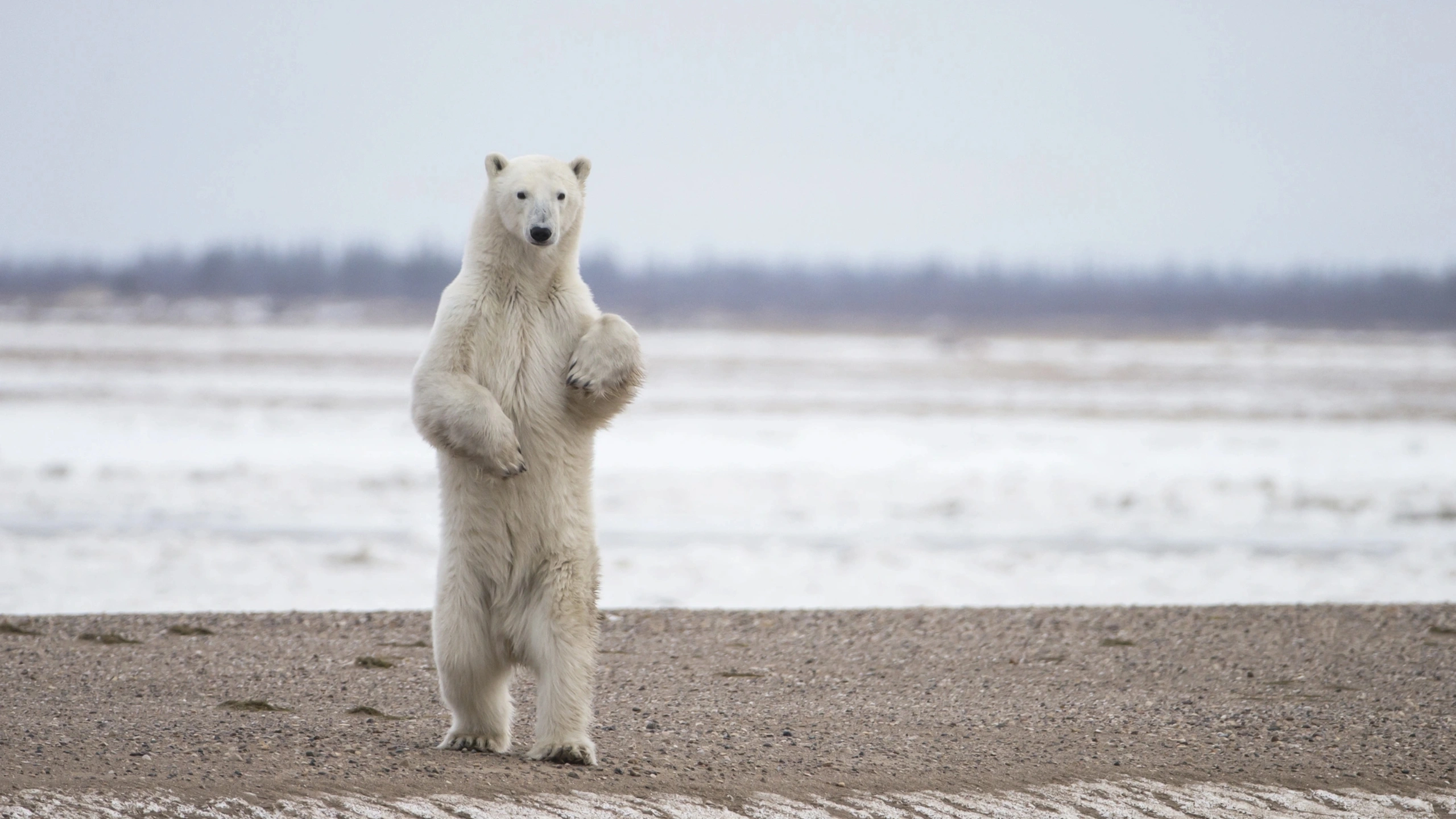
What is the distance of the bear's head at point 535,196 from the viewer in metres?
4.57

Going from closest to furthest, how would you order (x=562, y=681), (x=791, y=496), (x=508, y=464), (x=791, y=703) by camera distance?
(x=508, y=464)
(x=562, y=681)
(x=791, y=703)
(x=791, y=496)

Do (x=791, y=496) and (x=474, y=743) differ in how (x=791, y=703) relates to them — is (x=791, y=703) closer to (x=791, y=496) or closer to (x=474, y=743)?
(x=474, y=743)

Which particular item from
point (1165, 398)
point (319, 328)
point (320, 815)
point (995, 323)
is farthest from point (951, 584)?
point (995, 323)

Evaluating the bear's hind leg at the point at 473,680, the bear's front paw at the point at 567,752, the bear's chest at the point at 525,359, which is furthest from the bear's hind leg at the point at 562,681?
the bear's chest at the point at 525,359

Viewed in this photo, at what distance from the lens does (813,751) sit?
207 inches

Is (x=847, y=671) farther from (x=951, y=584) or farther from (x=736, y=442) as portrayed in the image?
(x=736, y=442)

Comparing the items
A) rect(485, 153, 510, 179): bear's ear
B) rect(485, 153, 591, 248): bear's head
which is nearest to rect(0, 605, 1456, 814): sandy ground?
rect(485, 153, 591, 248): bear's head

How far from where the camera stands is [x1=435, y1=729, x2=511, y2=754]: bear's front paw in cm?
495

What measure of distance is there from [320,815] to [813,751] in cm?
195

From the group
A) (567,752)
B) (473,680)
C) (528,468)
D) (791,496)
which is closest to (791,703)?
(567,752)

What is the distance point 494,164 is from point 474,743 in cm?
216

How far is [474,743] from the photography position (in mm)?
4957

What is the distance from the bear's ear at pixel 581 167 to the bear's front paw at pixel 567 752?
2071 millimetres

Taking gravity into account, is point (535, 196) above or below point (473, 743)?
above
